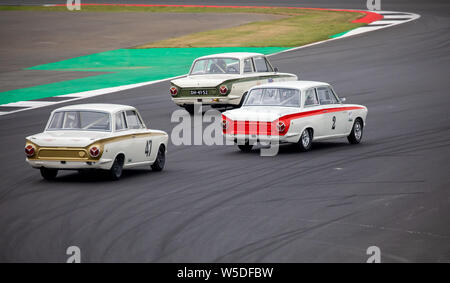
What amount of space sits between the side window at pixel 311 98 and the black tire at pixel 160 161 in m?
3.25

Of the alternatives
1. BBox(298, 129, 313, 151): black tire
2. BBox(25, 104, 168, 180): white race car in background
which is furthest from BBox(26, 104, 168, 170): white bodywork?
BBox(298, 129, 313, 151): black tire

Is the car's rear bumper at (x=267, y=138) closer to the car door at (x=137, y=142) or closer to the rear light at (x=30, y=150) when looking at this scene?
the car door at (x=137, y=142)

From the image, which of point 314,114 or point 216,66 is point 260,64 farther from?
point 314,114

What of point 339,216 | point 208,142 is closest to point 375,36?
point 208,142

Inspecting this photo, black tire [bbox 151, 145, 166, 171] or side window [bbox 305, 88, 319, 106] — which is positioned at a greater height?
→ side window [bbox 305, 88, 319, 106]

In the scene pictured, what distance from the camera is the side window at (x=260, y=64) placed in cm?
2341

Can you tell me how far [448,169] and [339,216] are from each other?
4138mm

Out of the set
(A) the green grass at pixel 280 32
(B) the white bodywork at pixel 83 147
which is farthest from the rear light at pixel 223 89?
(A) the green grass at pixel 280 32

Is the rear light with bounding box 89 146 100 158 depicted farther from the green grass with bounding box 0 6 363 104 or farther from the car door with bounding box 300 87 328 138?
the green grass with bounding box 0 6 363 104

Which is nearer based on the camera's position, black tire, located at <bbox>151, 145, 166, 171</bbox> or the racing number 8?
the racing number 8

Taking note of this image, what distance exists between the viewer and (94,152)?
13.7 meters

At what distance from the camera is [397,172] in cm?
1475

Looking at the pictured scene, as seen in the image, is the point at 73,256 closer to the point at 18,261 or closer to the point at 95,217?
the point at 18,261

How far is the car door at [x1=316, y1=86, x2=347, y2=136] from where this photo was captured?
1762cm
